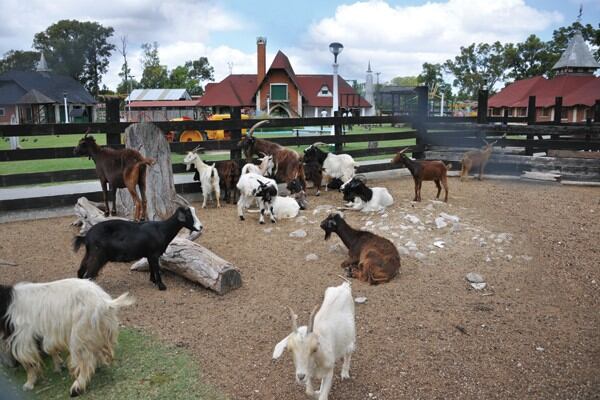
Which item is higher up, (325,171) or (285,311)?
(325,171)

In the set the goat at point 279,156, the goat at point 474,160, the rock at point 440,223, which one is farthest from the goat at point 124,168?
the goat at point 474,160

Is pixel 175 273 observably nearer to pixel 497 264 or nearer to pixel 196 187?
pixel 497 264

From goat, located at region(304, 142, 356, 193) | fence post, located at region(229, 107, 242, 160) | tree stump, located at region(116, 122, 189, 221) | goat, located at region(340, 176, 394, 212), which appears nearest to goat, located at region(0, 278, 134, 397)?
tree stump, located at region(116, 122, 189, 221)

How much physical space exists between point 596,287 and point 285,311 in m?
3.33

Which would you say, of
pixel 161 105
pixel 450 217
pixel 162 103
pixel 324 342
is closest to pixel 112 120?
pixel 450 217

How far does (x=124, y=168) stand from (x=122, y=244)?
97.2 inches

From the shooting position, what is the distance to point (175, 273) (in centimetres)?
587

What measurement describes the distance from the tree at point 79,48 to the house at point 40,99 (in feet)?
28.7

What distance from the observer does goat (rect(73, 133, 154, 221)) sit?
23.9 feet

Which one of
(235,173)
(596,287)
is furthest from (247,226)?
(596,287)

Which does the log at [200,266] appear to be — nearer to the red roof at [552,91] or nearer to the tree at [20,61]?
the red roof at [552,91]

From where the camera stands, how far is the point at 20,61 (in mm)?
67562

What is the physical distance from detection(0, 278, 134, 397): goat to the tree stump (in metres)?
3.85

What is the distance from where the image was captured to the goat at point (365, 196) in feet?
28.6
